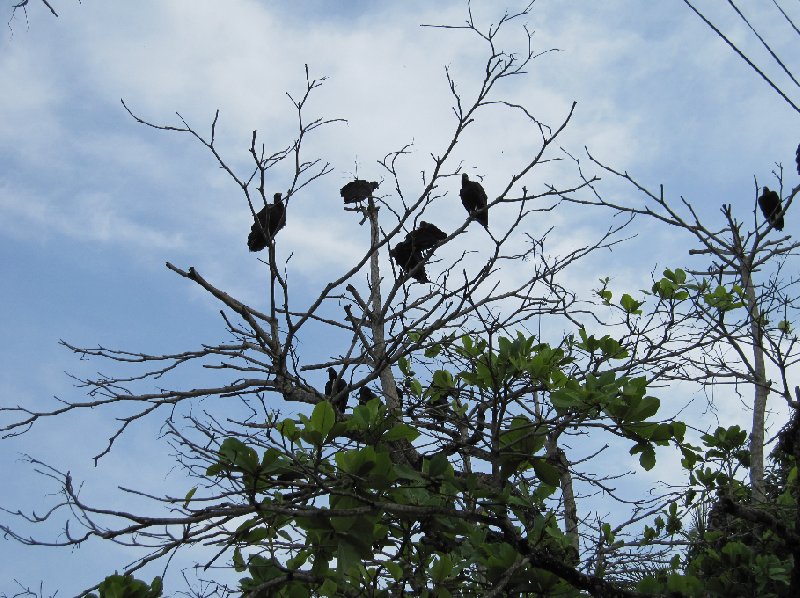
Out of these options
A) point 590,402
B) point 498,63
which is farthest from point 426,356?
point 590,402

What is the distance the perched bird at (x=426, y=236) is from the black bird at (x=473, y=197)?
0.70 ft

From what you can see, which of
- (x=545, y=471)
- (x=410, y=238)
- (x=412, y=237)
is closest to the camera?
(x=545, y=471)

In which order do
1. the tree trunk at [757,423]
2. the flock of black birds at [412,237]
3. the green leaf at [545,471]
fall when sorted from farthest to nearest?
the tree trunk at [757,423], the flock of black birds at [412,237], the green leaf at [545,471]

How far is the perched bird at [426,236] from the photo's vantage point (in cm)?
395

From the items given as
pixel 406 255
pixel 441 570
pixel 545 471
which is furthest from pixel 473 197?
pixel 441 570

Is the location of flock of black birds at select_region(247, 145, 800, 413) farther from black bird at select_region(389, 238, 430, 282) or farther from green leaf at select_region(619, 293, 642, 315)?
green leaf at select_region(619, 293, 642, 315)

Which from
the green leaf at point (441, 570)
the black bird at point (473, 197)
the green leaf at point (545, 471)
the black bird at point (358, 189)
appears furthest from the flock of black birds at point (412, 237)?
the green leaf at point (545, 471)

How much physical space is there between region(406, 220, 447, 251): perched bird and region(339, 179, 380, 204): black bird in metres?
0.72

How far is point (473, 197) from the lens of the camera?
4152 mm

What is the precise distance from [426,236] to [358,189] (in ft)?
2.66

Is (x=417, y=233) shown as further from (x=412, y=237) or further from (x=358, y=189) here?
(x=358, y=189)

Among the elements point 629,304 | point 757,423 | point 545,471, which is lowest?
point 545,471

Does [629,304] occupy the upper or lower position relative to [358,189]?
lower

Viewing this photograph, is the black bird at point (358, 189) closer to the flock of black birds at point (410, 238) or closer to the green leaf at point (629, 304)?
the flock of black birds at point (410, 238)
